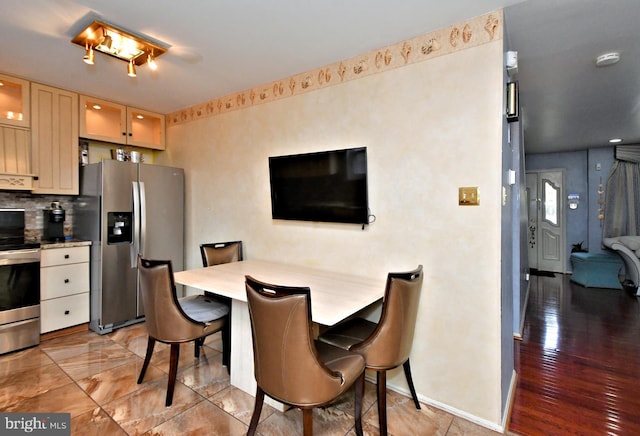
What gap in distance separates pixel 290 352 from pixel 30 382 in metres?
2.30

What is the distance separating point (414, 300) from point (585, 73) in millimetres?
2738

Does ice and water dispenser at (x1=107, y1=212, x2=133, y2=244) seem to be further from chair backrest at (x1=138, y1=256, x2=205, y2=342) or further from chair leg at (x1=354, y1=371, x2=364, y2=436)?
chair leg at (x1=354, y1=371, x2=364, y2=436)

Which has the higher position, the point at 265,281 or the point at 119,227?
the point at 119,227

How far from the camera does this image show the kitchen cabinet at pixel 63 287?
3035mm

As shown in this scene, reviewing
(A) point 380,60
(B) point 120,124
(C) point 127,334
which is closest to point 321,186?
(A) point 380,60

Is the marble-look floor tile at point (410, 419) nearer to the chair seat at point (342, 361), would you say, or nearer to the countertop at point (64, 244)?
the chair seat at point (342, 361)

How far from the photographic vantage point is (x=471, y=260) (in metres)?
1.98

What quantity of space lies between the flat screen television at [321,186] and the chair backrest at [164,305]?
1196mm

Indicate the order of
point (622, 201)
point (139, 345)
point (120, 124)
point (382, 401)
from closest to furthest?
point (382, 401) → point (139, 345) → point (120, 124) → point (622, 201)

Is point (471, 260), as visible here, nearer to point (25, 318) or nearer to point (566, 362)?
point (566, 362)

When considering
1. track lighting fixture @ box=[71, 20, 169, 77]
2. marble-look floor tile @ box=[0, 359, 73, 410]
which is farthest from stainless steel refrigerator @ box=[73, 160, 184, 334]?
track lighting fixture @ box=[71, 20, 169, 77]

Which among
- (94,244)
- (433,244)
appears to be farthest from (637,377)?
(94,244)

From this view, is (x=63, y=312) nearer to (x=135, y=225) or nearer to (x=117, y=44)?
(x=135, y=225)

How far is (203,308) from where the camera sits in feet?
7.95
